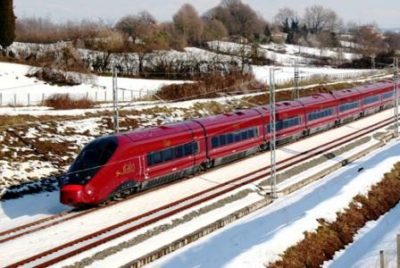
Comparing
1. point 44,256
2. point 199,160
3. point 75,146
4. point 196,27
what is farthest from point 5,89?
point 196,27

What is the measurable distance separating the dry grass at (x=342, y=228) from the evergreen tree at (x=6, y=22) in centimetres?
5080

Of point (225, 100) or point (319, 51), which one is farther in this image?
point (319, 51)

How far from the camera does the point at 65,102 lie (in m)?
47.0

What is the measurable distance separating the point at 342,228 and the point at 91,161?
9.75 m

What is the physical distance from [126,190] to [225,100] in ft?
99.4

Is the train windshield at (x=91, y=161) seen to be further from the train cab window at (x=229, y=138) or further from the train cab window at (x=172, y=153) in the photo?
the train cab window at (x=229, y=138)

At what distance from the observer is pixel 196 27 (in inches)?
4985

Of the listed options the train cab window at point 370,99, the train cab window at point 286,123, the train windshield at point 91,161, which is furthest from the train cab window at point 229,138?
the train cab window at point 370,99

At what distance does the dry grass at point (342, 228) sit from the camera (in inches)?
774

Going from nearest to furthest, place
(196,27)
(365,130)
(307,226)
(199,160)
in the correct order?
(307,226), (199,160), (365,130), (196,27)

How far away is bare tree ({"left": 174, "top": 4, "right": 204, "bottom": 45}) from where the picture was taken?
124m

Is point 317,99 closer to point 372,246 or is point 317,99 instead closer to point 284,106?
point 284,106

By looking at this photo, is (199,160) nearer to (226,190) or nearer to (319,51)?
(226,190)

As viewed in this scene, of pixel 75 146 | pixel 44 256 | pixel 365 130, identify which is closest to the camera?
pixel 44 256
